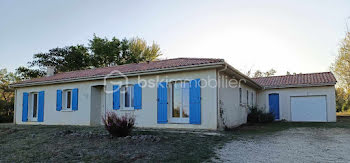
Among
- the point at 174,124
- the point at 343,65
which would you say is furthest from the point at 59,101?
the point at 343,65

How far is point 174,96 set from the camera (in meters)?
10.3

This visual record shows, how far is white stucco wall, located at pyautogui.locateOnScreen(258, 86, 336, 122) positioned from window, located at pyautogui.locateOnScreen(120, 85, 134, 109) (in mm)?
9793

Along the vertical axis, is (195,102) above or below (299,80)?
below

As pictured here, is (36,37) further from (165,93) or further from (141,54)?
(141,54)

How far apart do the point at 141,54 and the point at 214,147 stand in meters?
24.4

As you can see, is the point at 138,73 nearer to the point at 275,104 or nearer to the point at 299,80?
the point at 275,104

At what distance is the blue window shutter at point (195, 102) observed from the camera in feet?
31.0

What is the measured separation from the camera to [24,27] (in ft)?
46.8

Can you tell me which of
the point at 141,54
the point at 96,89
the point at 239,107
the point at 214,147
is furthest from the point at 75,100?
the point at 141,54

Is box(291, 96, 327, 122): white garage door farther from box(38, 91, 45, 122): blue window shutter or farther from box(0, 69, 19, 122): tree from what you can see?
box(0, 69, 19, 122): tree

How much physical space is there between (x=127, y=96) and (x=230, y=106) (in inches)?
188

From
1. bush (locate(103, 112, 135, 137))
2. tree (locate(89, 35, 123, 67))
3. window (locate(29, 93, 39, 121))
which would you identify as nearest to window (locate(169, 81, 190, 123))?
bush (locate(103, 112, 135, 137))

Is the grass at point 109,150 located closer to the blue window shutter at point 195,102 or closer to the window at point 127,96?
the blue window shutter at point 195,102

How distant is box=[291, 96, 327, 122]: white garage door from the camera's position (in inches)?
599
